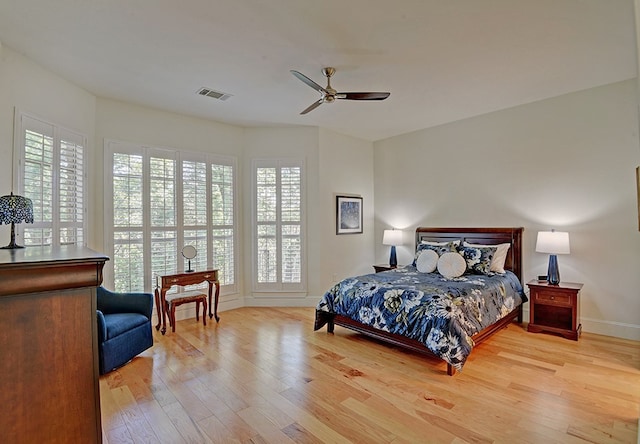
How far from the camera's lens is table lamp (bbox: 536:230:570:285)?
3.83 meters

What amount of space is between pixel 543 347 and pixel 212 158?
485 cm

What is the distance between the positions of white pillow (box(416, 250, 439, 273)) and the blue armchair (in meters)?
3.26

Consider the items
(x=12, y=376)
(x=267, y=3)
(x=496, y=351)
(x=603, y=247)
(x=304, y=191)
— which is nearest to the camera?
(x=12, y=376)

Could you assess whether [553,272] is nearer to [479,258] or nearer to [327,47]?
[479,258]

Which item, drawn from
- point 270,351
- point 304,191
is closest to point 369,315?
point 270,351

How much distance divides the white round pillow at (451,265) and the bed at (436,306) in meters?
0.07

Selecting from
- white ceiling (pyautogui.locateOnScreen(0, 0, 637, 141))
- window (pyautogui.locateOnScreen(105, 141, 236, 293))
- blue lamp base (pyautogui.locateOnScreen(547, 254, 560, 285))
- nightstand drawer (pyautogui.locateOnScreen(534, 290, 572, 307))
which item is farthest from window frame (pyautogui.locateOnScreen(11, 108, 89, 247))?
blue lamp base (pyautogui.locateOnScreen(547, 254, 560, 285))

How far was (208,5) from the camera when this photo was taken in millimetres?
2352

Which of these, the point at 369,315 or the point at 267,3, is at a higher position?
the point at 267,3

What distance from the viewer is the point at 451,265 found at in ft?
13.3

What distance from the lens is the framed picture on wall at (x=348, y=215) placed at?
5621mm

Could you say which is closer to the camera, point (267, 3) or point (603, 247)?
point (267, 3)

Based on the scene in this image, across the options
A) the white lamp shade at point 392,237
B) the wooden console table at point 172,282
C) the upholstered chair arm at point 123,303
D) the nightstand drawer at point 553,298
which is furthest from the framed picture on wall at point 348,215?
the upholstered chair arm at point 123,303

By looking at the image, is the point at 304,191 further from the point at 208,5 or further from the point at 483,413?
the point at 483,413
